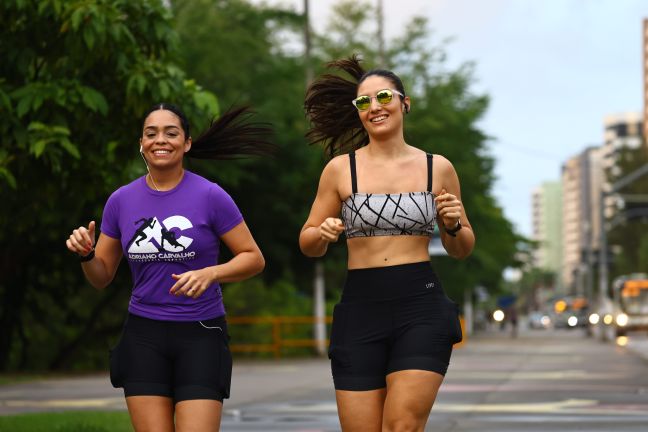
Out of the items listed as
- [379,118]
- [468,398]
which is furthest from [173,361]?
[468,398]

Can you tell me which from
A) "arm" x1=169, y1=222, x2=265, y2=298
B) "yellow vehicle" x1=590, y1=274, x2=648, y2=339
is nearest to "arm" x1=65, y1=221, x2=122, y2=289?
"arm" x1=169, y1=222, x2=265, y2=298

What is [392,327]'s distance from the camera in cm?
601

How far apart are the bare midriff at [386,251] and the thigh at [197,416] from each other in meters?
0.81

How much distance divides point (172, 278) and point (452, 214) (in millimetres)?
1130

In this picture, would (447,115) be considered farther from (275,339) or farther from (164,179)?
(164,179)

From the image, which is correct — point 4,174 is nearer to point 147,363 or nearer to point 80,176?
point 80,176

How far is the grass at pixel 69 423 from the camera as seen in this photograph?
11.6 metres

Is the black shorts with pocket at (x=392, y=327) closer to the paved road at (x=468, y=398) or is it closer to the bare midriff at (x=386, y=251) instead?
the bare midriff at (x=386, y=251)

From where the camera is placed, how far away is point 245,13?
40375 mm

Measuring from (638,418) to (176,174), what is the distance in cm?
934

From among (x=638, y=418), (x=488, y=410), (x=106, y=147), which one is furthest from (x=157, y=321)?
(x=488, y=410)

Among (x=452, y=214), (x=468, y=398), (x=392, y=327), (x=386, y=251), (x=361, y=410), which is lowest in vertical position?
(x=468, y=398)

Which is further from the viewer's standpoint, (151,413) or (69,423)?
(69,423)

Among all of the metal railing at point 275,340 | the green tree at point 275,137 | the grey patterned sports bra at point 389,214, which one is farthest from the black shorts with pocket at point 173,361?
the metal railing at point 275,340
